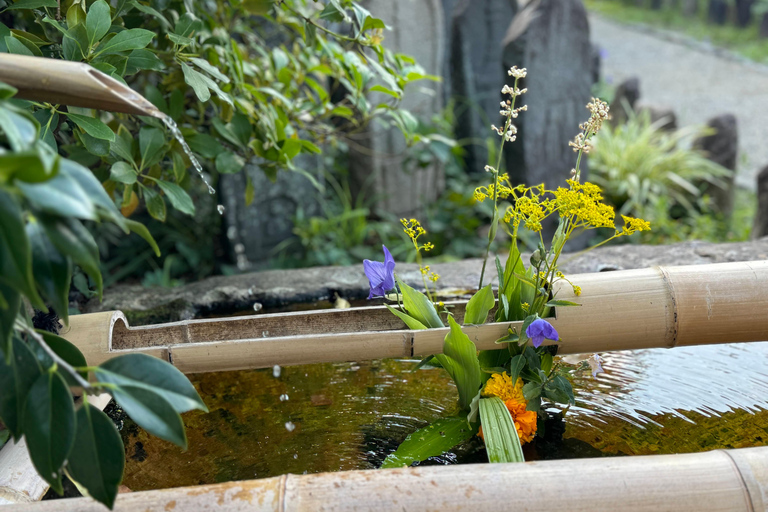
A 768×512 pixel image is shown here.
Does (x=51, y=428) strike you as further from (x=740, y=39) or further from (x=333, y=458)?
(x=740, y=39)

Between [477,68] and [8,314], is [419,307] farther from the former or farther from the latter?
[477,68]

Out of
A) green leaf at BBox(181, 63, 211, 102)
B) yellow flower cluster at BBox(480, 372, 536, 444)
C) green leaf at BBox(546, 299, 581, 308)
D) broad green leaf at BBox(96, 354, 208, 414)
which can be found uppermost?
green leaf at BBox(181, 63, 211, 102)

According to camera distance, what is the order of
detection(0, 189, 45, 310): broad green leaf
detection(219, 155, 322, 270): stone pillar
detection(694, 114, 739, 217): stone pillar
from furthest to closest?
detection(694, 114, 739, 217): stone pillar → detection(219, 155, 322, 270): stone pillar → detection(0, 189, 45, 310): broad green leaf

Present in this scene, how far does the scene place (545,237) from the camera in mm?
3811

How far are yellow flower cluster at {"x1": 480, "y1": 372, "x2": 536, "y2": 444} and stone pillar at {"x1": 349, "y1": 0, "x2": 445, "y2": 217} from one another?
8.37 ft

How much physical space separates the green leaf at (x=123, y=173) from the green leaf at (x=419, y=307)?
0.69m

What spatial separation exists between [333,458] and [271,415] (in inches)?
9.1

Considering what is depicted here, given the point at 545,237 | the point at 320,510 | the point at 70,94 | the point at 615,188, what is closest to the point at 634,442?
the point at 320,510

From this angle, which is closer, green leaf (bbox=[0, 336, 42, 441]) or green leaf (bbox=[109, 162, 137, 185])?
green leaf (bbox=[0, 336, 42, 441])

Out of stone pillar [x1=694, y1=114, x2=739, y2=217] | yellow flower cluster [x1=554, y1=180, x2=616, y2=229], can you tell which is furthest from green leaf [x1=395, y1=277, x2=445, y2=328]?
stone pillar [x1=694, y1=114, x2=739, y2=217]

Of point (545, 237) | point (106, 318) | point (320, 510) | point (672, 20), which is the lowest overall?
point (545, 237)

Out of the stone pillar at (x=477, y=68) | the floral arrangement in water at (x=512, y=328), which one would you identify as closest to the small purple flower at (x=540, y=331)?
the floral arrangement in water at (x=512, y=328)

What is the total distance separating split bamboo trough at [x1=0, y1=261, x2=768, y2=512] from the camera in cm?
93

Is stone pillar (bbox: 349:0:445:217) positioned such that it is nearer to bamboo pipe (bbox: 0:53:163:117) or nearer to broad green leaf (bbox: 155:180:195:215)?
broad green leaf (bbox: 155:180:195:215)
